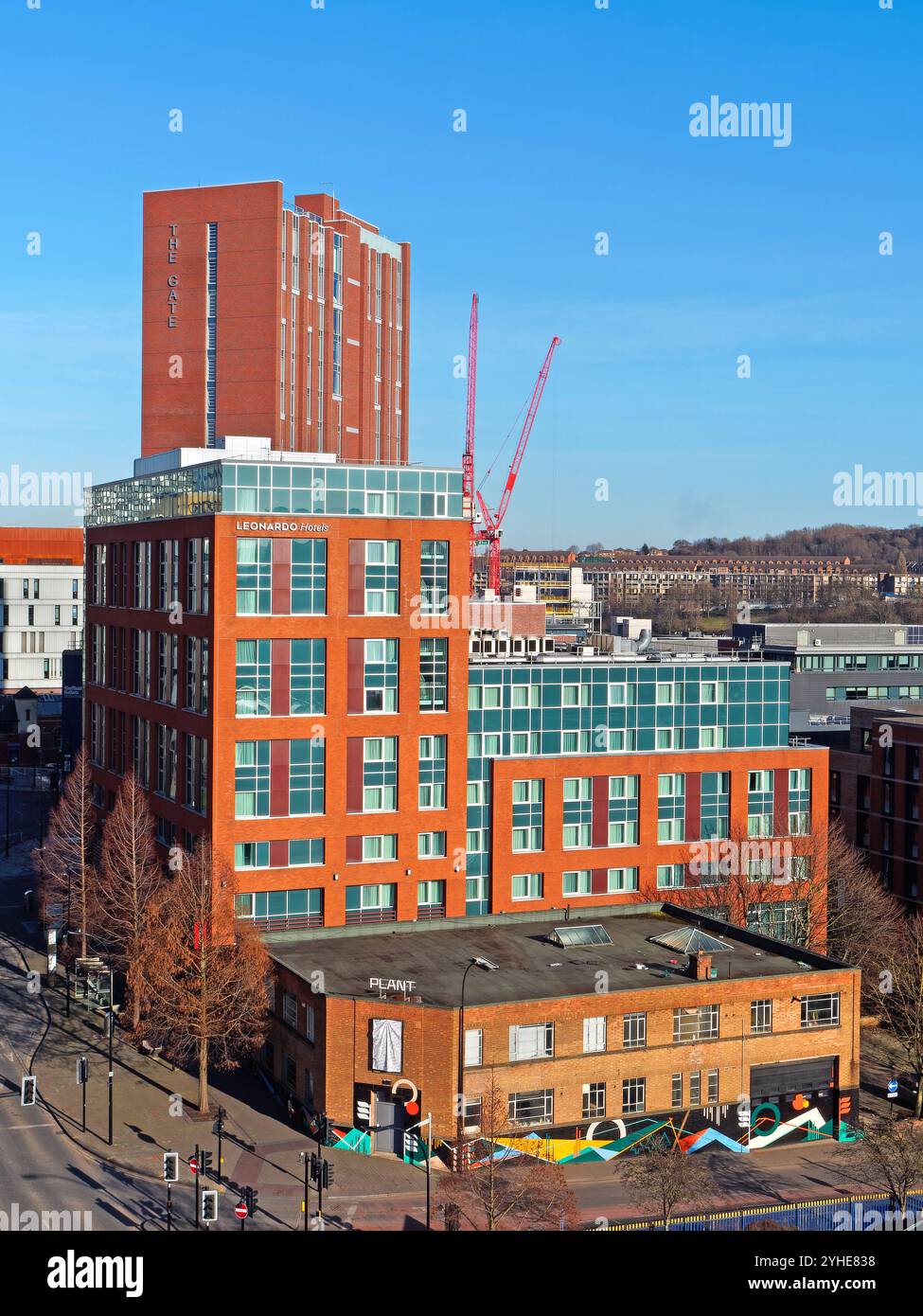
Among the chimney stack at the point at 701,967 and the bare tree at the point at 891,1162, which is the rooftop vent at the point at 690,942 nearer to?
the chimney stack at the point at 701,967

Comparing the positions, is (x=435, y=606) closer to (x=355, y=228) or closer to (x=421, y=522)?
(x=421, y=522)

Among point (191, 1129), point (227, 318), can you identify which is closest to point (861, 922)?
point (191, 1129)

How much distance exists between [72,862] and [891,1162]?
149 ft

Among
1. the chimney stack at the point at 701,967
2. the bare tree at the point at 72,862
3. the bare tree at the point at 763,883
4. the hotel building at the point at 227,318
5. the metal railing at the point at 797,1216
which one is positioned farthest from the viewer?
the hotel building at the point at 227,318

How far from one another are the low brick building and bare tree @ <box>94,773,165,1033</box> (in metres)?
5.97

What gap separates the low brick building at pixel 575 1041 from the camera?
156 feet

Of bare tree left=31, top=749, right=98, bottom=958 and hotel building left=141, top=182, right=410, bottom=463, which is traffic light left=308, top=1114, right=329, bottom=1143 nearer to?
bare tree left=31, top=749, right=98, bottom=958

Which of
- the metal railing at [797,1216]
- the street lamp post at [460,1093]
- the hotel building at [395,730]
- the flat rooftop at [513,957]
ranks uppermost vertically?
the hotel building at [395,730]

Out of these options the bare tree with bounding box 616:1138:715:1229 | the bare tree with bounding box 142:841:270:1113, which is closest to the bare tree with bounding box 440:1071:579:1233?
the bare tree with bounding box 616:1138:715:1229

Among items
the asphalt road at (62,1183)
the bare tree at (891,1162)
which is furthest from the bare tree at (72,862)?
the bare tree at (891,1162)

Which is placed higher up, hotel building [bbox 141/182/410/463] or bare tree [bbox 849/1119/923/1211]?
hotel building [bbox 141/182/410/463]

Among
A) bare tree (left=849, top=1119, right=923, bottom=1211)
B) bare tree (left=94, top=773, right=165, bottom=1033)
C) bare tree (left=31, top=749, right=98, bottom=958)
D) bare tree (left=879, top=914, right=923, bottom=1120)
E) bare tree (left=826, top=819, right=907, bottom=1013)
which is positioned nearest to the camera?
bare tree (left=849, top=1119, right=923, bottom=1211)

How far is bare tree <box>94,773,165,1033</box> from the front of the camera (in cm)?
5784

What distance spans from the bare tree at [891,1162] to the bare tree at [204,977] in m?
22.5
